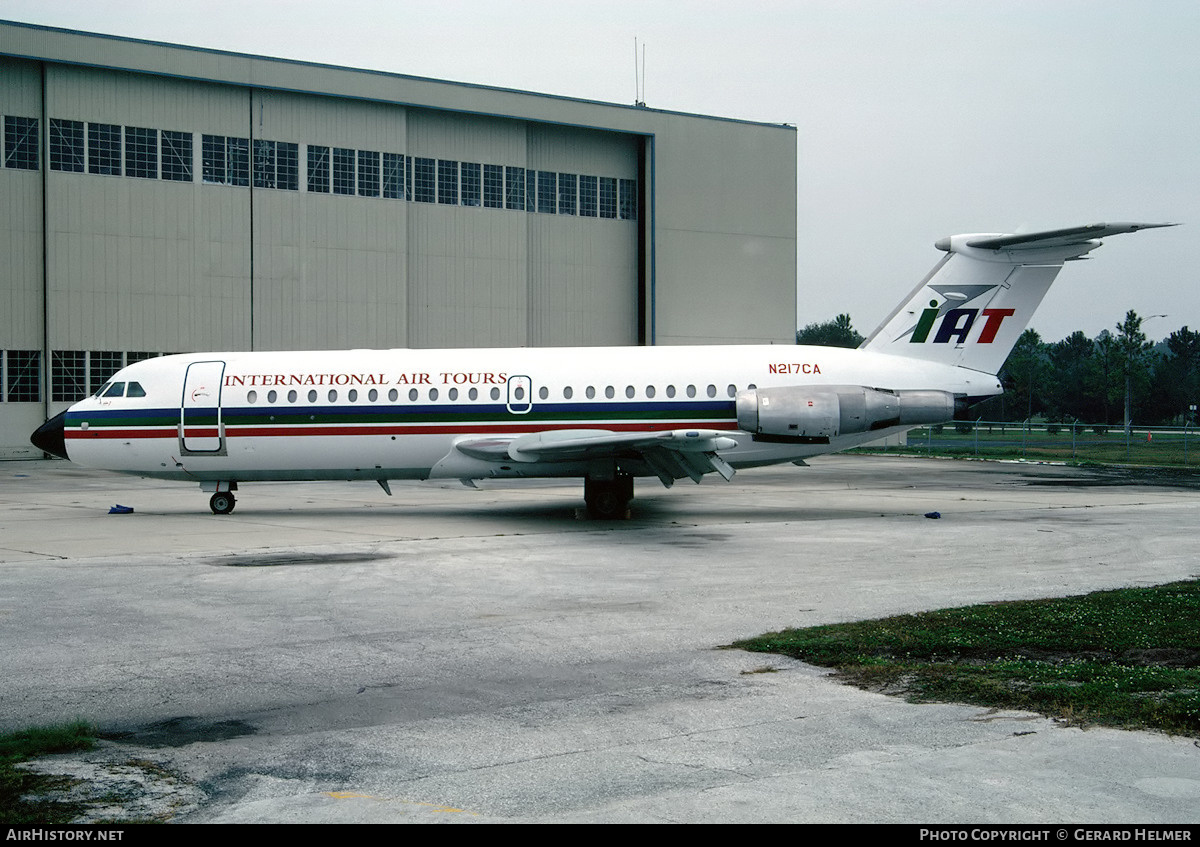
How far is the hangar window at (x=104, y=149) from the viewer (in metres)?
39.9

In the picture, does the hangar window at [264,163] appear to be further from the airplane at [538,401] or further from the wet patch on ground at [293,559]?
the wet patch on ground at [293,559]

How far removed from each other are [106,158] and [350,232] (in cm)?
889

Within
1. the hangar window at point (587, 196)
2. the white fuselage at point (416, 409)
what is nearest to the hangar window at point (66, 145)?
the hangar window at point (587, 196)

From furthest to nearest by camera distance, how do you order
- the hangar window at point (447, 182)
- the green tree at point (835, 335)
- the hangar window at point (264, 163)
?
the green tree at point (835, 335), the hangar window at point (447, 182), the hangar window at point (264, 163)

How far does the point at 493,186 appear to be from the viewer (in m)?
45.9

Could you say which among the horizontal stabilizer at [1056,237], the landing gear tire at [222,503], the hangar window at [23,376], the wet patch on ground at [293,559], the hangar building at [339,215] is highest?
the hangar building at [339,215]

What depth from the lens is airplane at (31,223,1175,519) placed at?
21.5 metres

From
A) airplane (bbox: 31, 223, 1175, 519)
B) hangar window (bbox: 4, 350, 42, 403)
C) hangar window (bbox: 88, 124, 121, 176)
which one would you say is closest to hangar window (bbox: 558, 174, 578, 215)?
hangar window (bbox: 88, 124, 121, 176)

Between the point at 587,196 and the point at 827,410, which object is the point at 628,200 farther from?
the point at 827,410

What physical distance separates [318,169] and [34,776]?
3912 cm

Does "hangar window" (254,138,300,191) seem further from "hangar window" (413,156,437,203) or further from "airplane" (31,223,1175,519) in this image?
"airplane" (31,223,1175,519)

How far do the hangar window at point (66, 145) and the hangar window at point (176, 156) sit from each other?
2780mm

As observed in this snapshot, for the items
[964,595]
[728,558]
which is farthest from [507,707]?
[728,558]

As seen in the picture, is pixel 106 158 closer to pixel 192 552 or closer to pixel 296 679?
pixel 192 552
